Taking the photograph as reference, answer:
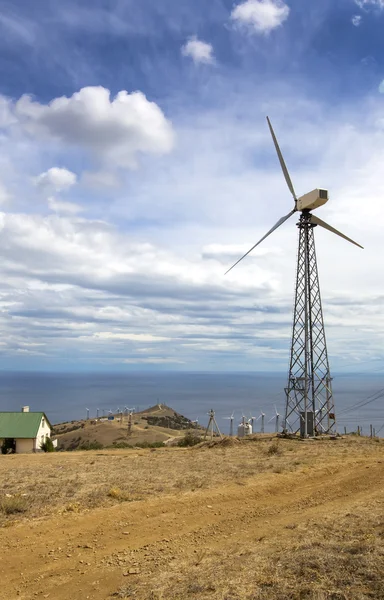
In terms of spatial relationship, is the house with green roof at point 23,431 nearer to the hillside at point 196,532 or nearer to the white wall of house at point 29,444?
the white wall of house at point 29,444

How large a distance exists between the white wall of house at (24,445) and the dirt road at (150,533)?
1255 inches

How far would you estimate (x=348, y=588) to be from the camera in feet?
22.7

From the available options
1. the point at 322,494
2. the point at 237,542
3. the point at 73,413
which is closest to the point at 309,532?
the point at 237,542

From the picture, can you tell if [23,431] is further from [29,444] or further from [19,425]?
[29,444]

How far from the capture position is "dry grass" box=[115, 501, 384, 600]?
6.99 meters

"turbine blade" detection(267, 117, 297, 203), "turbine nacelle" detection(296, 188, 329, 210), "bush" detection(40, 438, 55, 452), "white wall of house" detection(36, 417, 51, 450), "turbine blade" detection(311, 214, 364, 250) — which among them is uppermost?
"turbine blade" detection(267, 117, 297, 203)

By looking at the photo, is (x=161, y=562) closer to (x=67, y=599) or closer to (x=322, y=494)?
(x=67, y=599)

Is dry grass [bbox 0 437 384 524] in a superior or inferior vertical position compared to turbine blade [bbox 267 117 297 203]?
inferior

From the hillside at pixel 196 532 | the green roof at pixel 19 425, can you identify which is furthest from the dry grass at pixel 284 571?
the green roof at pixel 19 425

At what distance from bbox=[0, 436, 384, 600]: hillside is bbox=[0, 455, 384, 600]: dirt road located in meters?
0.03

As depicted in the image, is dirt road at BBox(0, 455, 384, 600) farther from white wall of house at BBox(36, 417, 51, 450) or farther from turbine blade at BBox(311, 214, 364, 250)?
white wall of house at BBox(36, 417, 51, 450)

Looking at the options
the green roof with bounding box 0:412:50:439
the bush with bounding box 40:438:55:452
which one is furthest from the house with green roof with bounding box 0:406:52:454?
the bush with bounding box 40:438:55:452

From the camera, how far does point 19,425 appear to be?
43375 millimetres

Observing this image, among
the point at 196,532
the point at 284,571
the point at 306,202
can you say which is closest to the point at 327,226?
the point at 306,202
